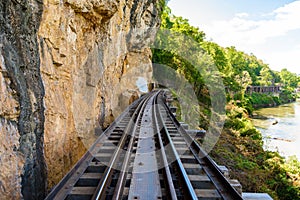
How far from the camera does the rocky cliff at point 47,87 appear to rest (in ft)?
10.2

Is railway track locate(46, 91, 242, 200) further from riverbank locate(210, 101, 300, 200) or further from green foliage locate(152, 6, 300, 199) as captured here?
green foliage locate(152, 6, 300, 199)

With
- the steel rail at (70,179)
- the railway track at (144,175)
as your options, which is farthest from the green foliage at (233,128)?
the steel rail at (70,179)

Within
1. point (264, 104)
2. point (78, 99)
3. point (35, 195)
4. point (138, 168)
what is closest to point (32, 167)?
point (35, 195)

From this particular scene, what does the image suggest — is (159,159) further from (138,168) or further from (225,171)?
(225,171)

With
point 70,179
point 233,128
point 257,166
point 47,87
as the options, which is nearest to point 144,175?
point 70,179

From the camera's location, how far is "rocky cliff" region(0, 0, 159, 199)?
311cm

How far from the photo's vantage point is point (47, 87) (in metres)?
4.73

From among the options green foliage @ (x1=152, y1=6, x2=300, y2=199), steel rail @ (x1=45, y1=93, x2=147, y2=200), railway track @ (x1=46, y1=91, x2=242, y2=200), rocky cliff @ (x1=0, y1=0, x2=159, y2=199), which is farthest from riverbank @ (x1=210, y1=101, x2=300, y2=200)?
steel rail @ (x1=45, y1=93, x2=147, y2=200)

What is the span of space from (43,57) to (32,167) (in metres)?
2.09

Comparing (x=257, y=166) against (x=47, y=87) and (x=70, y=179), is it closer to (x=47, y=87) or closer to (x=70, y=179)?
(x=70, y=179)

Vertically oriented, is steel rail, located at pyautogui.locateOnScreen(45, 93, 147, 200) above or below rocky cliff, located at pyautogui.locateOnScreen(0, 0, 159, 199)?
below

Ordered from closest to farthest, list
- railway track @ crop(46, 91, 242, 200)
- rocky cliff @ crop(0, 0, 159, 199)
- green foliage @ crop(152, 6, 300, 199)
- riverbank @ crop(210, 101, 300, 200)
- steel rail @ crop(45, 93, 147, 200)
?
rocky cliff @ crop(0, 0, 159, 199) < steel rail @ crop(45, 93, 147, 200) < railway track @ crop(46, 91, 242, 200) < riverbank @ crop(210, 101, 300, 200) < green foliage @ crop(152, 6, 300, 199)

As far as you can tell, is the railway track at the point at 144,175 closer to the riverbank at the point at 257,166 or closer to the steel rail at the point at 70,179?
the steel rail at the point at 70,179

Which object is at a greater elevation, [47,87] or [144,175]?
[47,87]
